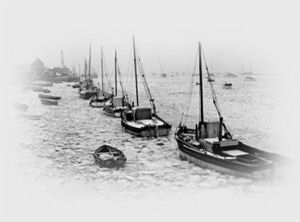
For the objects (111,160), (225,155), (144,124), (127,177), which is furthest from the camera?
(144,124)

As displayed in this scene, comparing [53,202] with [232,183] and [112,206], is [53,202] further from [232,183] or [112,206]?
[232,183]

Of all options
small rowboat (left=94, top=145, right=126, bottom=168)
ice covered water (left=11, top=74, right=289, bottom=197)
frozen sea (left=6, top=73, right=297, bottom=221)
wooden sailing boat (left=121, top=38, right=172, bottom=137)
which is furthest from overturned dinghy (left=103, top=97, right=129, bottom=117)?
small rowboat (left=94, top=145, right=126, bottom=168)

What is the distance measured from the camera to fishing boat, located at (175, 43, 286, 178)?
12523 millimetres

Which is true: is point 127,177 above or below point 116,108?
below

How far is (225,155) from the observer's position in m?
14.4

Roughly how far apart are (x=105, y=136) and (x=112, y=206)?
1251cm

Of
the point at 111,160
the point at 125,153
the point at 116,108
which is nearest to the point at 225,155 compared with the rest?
the point at 111,160

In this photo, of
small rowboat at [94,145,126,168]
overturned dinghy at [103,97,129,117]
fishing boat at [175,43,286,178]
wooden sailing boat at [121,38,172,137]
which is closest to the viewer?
fishing boat at [175,43,286,178]

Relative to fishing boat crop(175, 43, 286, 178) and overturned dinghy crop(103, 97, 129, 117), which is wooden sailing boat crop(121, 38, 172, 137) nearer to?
fishing boat crop(175, 43, 286, 178)

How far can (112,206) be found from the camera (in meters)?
10.2

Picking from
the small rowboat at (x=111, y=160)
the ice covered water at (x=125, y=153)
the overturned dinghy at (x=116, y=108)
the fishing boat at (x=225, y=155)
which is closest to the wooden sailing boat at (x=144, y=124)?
the ice covered water at (x=125, y=153)

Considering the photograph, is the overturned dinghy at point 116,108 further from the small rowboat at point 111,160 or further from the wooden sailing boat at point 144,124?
the small rowboat at point 111,160

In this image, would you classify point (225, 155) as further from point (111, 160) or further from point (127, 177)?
point (111, 160)

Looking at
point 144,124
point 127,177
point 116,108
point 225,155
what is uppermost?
point 116,108
